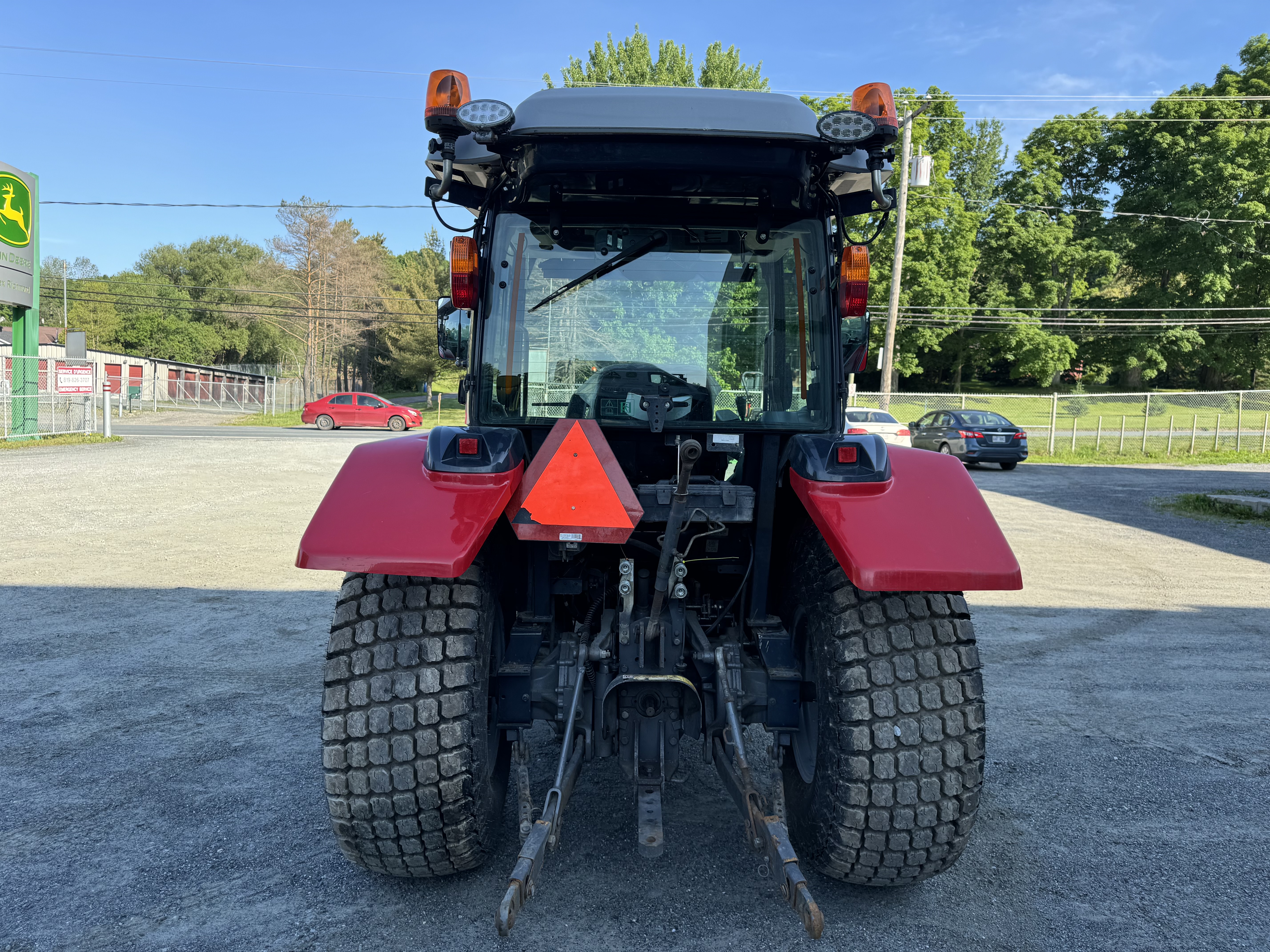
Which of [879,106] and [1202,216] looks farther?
[1202,216]

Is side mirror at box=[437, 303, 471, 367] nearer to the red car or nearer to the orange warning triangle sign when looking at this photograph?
the orange warning triangle sign

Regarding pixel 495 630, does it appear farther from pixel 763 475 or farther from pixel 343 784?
pixel 763 475

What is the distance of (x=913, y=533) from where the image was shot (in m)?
2.60

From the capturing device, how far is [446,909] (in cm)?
271

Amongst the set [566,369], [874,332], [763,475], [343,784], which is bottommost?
[343,784]

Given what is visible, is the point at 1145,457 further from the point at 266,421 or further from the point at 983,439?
the point at 266,421

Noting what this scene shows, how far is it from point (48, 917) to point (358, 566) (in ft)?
4.95

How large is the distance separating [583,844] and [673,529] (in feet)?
4.53

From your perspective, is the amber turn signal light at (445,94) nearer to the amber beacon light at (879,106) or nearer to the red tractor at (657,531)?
the red tractor at (657,531)

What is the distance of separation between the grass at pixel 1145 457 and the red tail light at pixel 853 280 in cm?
2365

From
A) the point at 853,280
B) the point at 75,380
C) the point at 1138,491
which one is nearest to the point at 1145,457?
the point at 1138,491

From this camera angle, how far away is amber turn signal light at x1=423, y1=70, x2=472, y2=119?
2.86 meters

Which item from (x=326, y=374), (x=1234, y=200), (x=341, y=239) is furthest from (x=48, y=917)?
(x=326, y=374)

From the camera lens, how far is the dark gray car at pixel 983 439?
2166 cm
